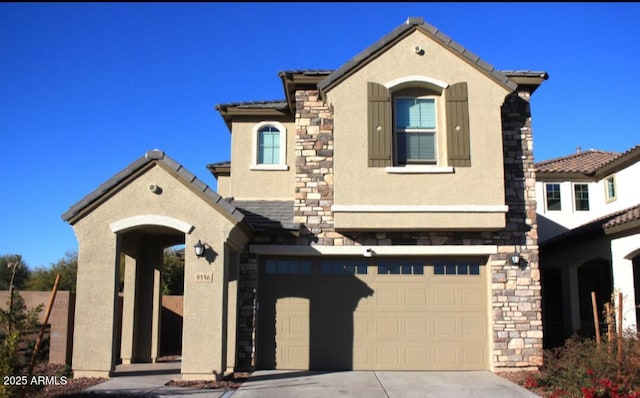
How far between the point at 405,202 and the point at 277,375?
4.38 meters

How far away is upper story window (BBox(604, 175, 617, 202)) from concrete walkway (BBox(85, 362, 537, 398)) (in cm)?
966

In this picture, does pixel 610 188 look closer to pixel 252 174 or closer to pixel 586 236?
pixel 586 236

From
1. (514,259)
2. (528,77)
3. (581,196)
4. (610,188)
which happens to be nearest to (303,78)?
(528,77)

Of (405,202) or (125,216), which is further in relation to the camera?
(405,202)

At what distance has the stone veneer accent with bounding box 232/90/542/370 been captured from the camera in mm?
12781

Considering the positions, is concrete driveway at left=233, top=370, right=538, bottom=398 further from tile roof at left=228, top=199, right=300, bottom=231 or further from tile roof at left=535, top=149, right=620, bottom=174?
tile roof at left=535, top=149, right=620, bottom=174

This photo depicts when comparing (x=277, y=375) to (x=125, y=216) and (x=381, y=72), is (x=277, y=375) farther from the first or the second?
(x=381, y=72)

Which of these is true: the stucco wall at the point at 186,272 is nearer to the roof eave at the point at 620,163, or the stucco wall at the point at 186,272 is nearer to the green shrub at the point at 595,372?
the green shrub at the point at 595,372

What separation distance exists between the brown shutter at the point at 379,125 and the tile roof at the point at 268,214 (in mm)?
2244

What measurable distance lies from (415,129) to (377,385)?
17.8 ft

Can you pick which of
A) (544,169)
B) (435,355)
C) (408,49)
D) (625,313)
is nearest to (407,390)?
(435,355)

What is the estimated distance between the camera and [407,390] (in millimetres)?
10625

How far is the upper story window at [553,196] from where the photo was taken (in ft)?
68.3

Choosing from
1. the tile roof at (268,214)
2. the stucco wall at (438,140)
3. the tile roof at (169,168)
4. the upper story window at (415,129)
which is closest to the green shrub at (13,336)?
the tile roof at (169,168)
